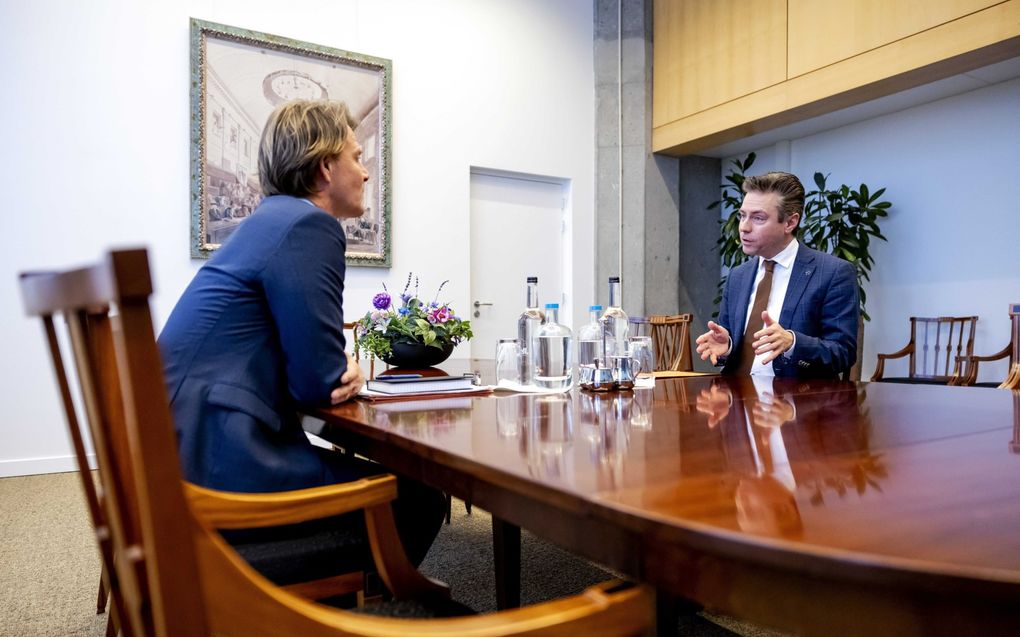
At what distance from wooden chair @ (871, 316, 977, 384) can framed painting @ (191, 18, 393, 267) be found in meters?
3.96

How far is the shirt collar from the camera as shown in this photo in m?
2.73

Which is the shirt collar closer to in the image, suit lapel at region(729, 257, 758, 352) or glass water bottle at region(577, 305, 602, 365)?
suit lapel at region(729, 257, 758, 352)

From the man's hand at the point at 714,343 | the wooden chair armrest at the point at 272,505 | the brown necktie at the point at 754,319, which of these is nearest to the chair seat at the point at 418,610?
the wooden chair armrest at the point at 272,505

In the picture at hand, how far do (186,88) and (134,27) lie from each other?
455mm

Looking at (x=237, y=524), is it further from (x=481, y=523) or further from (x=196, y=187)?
(x=196, y=187)

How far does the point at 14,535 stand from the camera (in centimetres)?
A: 280

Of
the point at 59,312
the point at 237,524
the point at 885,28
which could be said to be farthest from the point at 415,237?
the point at 59,312

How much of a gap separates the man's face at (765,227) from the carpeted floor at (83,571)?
1459mm

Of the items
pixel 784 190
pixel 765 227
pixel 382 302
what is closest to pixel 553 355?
pixel 382 302

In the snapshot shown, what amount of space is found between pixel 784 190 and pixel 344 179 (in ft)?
6.23

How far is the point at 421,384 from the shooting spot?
69.0 inches

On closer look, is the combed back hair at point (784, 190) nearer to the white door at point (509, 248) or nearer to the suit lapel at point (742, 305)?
the suit lapel at point (742, 305)

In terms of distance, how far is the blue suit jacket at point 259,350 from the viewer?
1.30m

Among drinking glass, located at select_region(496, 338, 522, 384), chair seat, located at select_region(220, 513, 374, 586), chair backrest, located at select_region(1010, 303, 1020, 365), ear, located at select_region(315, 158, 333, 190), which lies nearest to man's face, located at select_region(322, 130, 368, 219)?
ear, located at select_region(315, 158, 333, 190)
